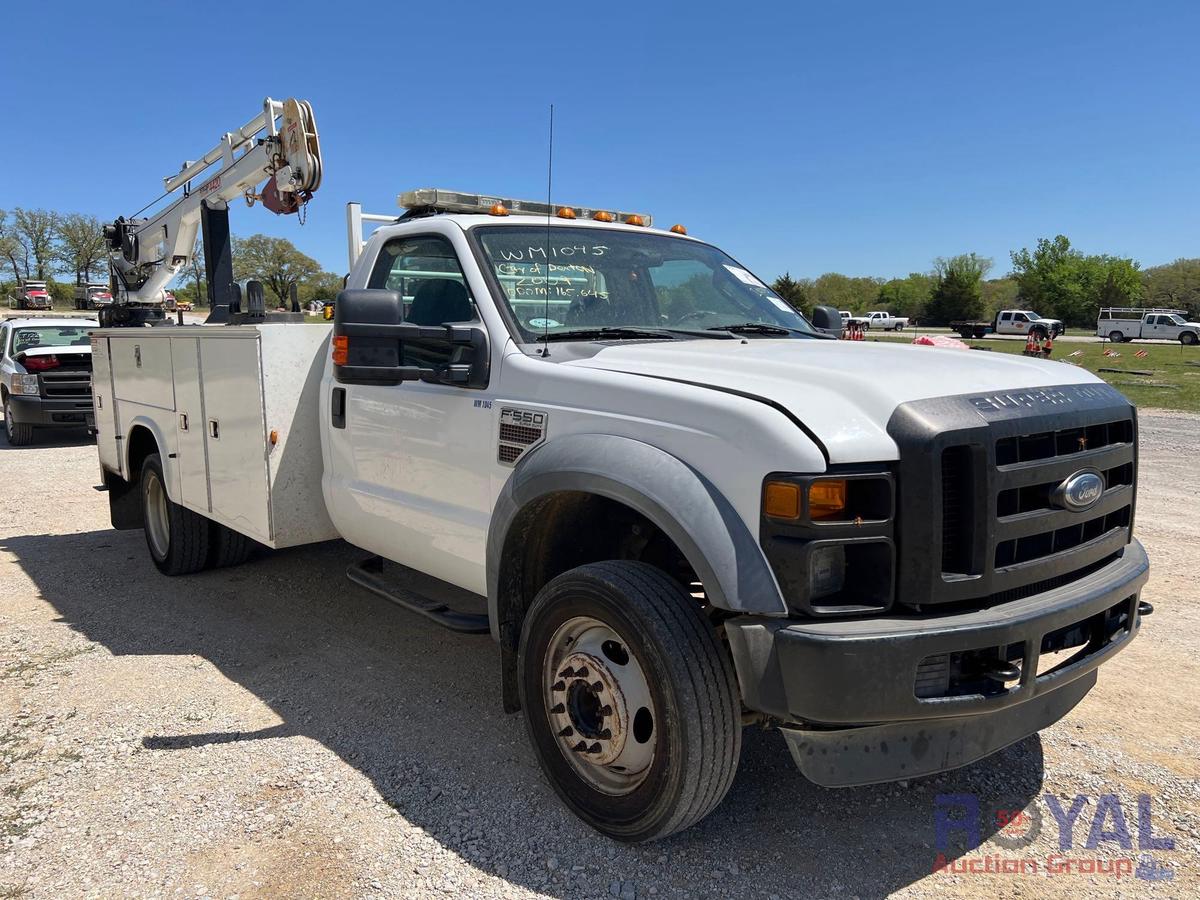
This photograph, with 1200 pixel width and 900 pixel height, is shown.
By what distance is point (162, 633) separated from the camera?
495 centimetres

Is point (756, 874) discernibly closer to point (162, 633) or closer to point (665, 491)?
point (665, 491)

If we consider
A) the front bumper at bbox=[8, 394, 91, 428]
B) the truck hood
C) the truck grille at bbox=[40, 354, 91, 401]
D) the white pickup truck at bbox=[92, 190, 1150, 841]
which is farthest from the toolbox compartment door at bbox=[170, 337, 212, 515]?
the truck grille at bbox=[40, 354, 91, 401]

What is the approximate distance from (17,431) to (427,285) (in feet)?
37.6

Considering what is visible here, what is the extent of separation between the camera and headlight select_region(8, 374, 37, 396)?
1228cm

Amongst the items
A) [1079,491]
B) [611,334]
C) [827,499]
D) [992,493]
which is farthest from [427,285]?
[1079,491]

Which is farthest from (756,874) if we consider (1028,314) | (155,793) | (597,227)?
(1028,314)

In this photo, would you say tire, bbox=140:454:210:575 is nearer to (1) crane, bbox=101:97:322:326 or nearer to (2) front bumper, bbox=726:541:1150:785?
(1) crane, bbox=101:97:322:326

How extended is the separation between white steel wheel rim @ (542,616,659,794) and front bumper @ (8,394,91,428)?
38.5 ft

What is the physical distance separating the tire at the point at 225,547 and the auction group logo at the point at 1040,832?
4.56 meters

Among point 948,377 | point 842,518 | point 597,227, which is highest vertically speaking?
point 597,227

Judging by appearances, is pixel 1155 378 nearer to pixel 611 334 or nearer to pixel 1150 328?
pixel 611 334

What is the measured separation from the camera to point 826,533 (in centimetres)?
240

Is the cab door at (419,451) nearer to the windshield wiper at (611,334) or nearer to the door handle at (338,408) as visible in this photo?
the door handle at (338,408)

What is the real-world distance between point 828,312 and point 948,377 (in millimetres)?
2252
